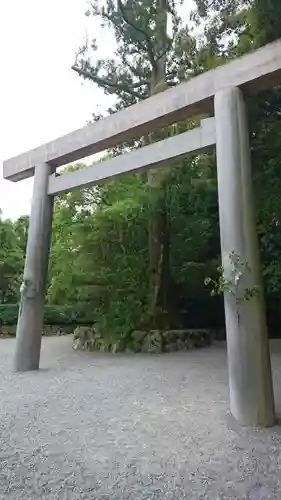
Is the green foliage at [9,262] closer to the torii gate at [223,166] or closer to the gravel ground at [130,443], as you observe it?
the torii gate at [223,166]

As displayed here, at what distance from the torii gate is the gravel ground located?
1.37 ft

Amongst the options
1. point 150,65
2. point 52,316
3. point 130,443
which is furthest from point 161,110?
point 52,316

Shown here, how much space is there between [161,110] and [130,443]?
9.05 feet

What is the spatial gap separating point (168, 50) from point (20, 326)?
522 centimetres

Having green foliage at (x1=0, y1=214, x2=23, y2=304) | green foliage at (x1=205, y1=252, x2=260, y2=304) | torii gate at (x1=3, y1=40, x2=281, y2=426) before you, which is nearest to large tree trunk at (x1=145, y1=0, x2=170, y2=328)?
torii gate at (x1=3, y1=40, x2=281, y2=426)

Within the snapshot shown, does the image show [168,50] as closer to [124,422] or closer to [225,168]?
[225,168]

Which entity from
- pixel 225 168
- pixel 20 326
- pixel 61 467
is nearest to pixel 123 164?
pixel 225 168

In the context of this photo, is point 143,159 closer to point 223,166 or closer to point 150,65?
point 223,166

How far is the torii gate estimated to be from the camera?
2.75 meters

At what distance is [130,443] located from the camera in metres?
2.37

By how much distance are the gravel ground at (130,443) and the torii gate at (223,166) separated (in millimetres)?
418

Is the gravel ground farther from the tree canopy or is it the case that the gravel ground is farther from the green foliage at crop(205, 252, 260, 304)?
the tree canopy

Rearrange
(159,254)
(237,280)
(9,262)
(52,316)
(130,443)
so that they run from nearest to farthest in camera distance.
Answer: (130,443)
(237,280)
(159,254)
(52,316)
(9,262)

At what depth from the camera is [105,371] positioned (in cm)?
477
